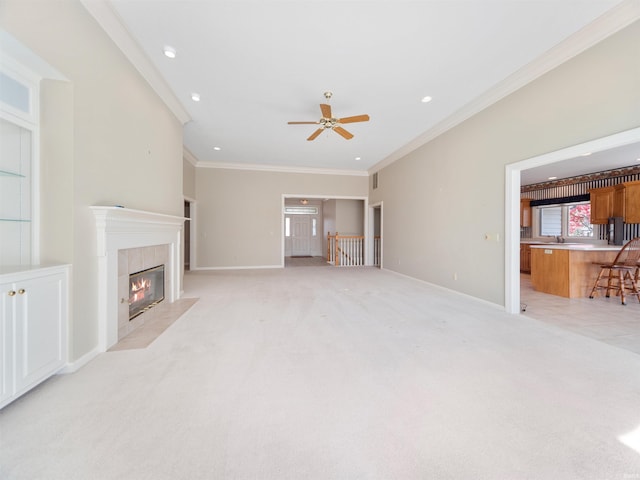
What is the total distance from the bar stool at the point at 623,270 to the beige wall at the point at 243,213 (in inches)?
248

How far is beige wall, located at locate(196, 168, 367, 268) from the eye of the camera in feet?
24.3

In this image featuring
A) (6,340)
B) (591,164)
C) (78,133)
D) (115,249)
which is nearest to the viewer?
(6,340)

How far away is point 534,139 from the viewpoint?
314 centimetres

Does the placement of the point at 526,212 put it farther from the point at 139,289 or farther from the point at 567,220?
the point at 139,289

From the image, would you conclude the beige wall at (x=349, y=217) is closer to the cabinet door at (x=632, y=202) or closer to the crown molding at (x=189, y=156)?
the crown molding at (x=189, y=156)

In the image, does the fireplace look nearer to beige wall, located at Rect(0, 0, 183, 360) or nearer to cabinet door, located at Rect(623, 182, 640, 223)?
beige wall, located at Rect(0, 0, 183, 360)

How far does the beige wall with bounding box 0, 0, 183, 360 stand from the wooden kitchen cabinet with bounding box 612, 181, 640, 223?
8935mm

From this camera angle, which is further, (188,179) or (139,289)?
(188,179)

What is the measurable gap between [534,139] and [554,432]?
317cm

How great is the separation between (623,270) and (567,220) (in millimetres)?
3409

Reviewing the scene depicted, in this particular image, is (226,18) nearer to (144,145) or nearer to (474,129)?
(144,145)

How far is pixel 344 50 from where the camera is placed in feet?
9.20

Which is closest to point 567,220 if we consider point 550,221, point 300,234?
point 550,221

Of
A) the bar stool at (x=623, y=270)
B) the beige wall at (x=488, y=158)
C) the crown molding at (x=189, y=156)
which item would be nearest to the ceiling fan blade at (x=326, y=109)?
the beige wall at (x=488, y=158)
